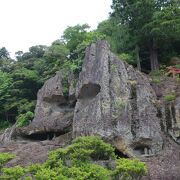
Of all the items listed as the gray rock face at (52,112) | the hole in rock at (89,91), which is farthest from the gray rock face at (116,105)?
the gray rock face at (52,112)

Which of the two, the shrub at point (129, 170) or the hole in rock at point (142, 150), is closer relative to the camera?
the shrub at point (129, 170)

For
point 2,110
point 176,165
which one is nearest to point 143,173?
point 176,165

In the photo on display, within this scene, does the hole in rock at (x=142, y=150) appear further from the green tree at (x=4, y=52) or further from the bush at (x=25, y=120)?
the green tree at (x=4, y=52)

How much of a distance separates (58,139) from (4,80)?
46.0 feet

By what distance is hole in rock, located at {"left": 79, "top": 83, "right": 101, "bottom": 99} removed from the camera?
1040 inches

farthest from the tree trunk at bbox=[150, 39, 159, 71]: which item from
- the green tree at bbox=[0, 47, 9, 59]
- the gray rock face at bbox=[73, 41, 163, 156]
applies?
the green tree at bbox=[0, 47, 9, 59]

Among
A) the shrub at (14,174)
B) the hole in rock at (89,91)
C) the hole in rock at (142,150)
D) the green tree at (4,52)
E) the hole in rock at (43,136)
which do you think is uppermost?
the green tree at (4,52)

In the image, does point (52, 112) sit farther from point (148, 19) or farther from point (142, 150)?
point (148, 19)

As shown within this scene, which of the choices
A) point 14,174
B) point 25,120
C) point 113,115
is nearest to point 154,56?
point 113,115

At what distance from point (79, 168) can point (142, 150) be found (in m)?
6.56

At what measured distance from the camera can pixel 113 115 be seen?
2400 cm

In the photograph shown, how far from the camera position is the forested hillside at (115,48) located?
3081 cm

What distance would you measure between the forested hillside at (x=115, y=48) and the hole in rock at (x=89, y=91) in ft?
11.5

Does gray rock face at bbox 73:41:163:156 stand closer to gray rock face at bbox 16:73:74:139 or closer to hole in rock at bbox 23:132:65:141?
gray rock face at bbox 16:73:74:139
